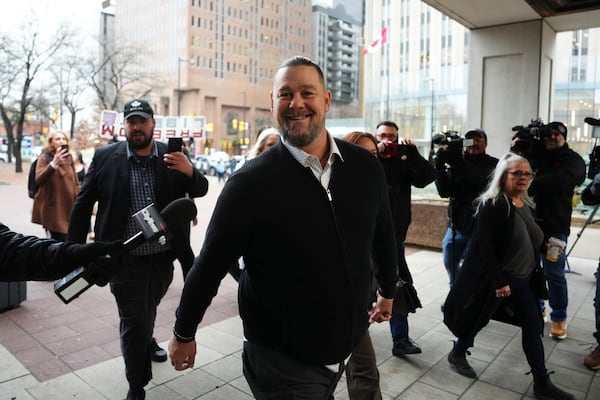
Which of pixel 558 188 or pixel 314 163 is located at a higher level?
pixel 314 163

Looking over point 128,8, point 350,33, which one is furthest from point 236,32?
point 350,33

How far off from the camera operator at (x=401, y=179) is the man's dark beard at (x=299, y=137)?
2229mm

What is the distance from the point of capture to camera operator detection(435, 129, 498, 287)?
520 centimetres

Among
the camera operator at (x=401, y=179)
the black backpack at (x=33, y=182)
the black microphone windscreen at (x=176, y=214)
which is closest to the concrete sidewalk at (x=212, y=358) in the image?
the camera operator at (x=401, y=179)

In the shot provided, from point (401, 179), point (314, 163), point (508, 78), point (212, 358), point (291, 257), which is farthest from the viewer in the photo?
point (508, 78)

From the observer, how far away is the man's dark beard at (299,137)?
6.81 ft

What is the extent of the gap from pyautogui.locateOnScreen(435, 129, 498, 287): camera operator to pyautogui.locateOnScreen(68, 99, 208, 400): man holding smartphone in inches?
112

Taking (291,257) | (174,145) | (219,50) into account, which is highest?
(219,50)

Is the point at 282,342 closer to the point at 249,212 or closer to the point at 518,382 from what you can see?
the point at 249,212

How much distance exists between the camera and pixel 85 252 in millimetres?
1627

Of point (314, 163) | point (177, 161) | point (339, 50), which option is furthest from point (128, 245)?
point (339, 50)

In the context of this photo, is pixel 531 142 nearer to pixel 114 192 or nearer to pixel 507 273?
pixel 507 273

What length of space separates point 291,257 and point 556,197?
13.0ft

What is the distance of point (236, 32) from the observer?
71188mm
